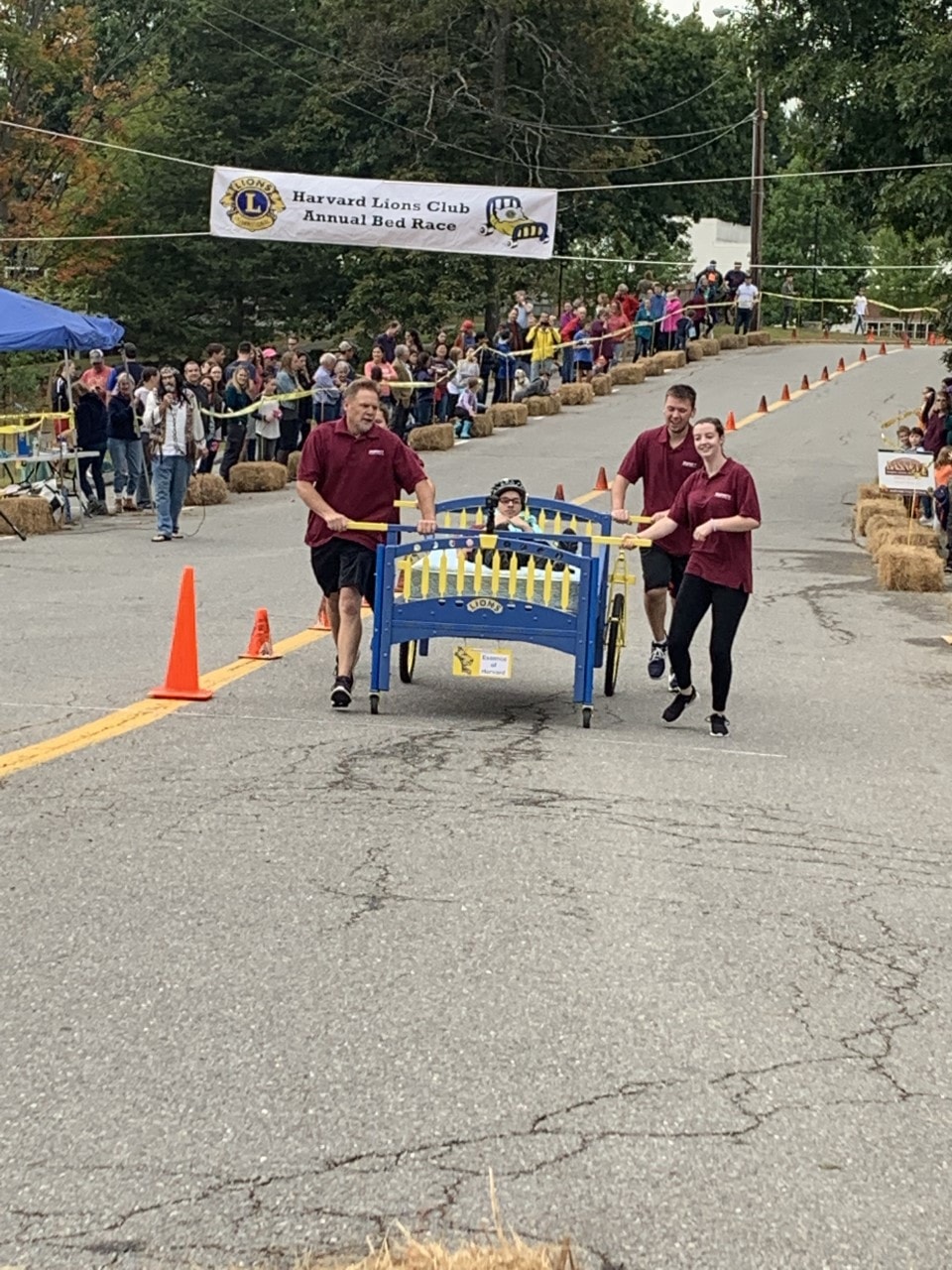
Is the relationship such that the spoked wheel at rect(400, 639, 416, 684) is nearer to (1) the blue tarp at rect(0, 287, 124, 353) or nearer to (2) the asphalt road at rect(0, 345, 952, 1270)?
(2) the asphalt road at rect(0, 345, 952, 1270)

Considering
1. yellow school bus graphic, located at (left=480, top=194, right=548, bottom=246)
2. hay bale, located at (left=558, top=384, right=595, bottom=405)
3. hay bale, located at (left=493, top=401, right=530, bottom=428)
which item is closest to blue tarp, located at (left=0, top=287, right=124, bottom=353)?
yellow school bus graphic, located at (left=480, top=194, right=548, bottom=246)

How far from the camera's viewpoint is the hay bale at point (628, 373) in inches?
1674

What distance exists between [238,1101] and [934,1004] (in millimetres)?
2351

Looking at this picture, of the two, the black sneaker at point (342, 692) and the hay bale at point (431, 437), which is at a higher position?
the hay bale at point (431, 437)

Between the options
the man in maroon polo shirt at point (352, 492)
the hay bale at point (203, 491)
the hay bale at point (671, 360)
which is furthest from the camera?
the hay bale at point (671, 360)

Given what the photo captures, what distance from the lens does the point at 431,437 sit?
31078 millimetres

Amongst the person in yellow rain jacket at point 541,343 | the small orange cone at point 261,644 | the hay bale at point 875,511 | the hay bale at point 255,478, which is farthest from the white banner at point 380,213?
the small orange cone at point 261,644

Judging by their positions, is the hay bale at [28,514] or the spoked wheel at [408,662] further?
the hay bale at [28,514]

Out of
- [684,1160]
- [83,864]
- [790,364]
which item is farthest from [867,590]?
[790,364]

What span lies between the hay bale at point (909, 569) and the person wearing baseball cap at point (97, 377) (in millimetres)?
10220

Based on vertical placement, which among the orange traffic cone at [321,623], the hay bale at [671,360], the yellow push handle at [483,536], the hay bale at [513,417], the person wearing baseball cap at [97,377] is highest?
the hay bale at [671,360]

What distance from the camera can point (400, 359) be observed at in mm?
30828

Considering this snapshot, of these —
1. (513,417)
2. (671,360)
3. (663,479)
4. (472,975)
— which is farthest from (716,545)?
(671,360)

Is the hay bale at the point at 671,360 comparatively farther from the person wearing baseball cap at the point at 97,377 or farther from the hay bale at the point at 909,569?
the hay bale at the point at 909,569
